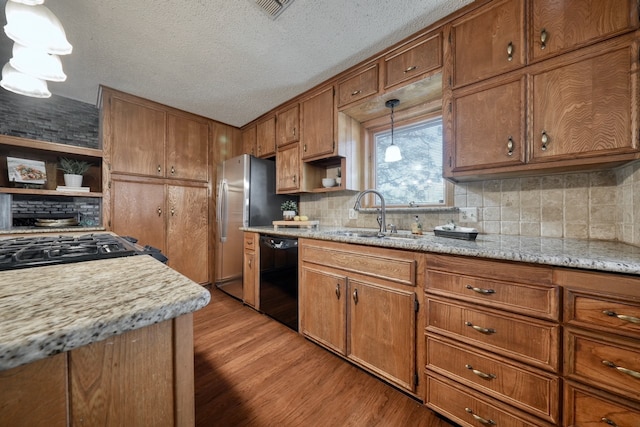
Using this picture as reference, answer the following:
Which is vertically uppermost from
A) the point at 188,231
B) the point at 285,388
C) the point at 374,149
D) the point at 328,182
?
the point at 374,149

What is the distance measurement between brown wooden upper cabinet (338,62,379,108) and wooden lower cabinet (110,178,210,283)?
225 centimetres

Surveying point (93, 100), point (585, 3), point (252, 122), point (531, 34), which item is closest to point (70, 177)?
point (93, 100)

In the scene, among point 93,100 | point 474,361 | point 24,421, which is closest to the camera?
point 24,421

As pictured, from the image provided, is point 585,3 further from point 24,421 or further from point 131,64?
point 131,64

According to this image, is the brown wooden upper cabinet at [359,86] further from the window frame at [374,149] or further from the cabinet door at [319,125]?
the window frame at [374,149]

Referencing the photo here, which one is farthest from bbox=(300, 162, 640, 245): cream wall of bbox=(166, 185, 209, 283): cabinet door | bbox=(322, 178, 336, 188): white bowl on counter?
bbox=(166, 185, 209, 283): cabinet door

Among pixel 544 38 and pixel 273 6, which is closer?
pixel 544 38

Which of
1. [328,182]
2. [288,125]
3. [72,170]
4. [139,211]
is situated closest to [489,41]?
[328,182]

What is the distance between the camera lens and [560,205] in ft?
4.73

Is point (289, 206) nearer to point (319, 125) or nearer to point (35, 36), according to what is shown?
point (319, 125)

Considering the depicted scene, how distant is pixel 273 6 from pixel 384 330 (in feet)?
7.12

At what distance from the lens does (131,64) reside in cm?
210

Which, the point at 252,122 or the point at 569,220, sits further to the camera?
the point at 252,122

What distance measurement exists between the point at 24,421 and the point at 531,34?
227 centimetres
